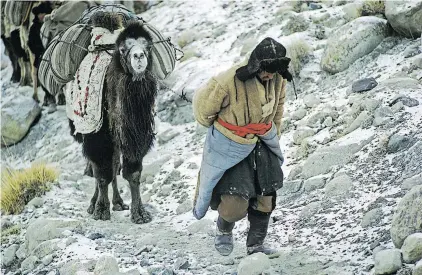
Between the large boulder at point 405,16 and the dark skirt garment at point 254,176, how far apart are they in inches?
120

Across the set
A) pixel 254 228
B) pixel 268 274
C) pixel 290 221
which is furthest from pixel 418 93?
pixel 268 274

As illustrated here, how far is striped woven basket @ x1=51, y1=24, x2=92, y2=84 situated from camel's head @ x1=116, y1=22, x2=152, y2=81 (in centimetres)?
94

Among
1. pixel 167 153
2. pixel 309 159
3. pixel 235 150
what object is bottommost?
pixel 167 153

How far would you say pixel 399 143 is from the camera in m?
4.66

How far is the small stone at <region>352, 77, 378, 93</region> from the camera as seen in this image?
5973 mm

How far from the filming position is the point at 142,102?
5285mm

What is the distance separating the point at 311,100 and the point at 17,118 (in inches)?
227

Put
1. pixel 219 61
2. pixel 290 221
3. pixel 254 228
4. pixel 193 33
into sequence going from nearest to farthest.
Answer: pixel 254 228 < pixel 290 221 < pixel 219 61 < pixel 193 33

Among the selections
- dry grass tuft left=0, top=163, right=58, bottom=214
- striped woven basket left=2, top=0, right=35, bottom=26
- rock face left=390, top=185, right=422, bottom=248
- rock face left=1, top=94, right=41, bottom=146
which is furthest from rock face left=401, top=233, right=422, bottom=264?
striped woven basket left=2, top=0, right=35, bottom=26

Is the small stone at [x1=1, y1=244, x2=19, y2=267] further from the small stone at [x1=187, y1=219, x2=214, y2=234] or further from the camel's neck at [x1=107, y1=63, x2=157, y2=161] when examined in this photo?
the small stone at [x1=187, y1=219, x2=214, y2=234]

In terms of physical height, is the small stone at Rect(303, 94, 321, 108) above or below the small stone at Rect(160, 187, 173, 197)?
above

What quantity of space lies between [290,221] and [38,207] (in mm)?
2903

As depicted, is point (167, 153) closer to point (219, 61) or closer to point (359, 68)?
point (219, 61)

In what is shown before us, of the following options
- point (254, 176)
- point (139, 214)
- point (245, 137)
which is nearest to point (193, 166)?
point (139, 214)
